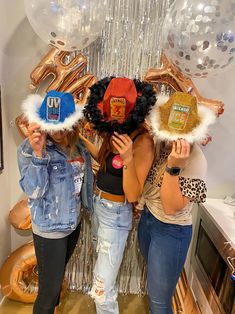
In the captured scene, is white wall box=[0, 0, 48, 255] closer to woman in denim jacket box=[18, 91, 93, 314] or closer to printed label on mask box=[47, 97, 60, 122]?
woman in denim jacket box=[18, 91, 93, 314]

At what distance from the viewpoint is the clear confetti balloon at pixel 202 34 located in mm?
1186

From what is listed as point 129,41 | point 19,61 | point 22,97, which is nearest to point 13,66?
point 19,61

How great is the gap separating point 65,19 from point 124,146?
2.06 ft

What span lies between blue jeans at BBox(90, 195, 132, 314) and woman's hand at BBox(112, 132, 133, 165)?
24 cm

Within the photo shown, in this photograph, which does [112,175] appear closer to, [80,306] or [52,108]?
[52,108]

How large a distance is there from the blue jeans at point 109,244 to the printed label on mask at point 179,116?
424 millimetres

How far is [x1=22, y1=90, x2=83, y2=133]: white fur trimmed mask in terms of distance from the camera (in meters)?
1.17

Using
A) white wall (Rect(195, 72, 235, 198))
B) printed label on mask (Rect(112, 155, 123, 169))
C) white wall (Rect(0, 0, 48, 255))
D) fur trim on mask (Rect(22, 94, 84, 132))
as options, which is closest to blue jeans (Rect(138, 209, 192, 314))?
printed label on mask (Rect(112, 155, 123, 169))

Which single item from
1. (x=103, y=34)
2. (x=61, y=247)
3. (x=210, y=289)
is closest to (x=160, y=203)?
(x=61, y=247)

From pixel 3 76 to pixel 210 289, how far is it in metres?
1.56

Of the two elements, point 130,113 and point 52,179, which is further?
point 52,179

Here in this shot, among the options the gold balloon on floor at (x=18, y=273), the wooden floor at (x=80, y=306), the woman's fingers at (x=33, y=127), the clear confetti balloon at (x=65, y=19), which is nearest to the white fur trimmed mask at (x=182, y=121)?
the woman's fingers at (x=33, y=127)

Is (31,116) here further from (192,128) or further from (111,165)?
(192,128)

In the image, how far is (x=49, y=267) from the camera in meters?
1.32
